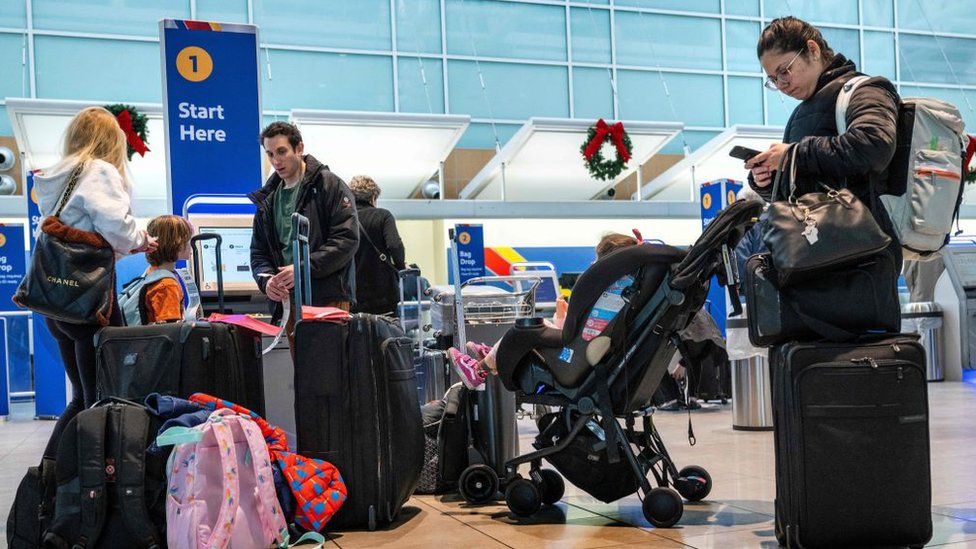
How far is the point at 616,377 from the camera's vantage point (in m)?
3.38

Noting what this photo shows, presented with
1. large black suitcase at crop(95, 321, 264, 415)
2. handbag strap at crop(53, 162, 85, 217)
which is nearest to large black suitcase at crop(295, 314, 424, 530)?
large black suitcase at crop(95, 321, 264, 415)

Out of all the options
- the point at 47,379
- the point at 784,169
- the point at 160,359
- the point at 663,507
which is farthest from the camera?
the point at 47,379

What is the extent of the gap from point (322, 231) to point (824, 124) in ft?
6.91

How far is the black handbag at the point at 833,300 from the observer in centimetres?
272

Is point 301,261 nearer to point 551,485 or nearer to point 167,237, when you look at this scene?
point 167,237

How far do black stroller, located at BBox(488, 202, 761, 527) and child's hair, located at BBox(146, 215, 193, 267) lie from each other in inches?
62.1

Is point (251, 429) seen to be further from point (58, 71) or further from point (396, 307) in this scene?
point (58, 71)

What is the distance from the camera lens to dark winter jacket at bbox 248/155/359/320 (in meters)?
4.02

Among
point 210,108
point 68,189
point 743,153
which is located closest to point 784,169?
point 743,153

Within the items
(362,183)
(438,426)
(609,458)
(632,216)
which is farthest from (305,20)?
(609,458)

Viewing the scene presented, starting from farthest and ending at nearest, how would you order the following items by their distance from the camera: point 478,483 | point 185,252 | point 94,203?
point 185,252, point 478,483, point 94,203

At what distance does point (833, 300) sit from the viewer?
2727 mm

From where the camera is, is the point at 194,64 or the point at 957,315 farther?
the point at 957,315

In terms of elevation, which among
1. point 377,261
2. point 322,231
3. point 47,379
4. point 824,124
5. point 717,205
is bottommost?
point 47,379
